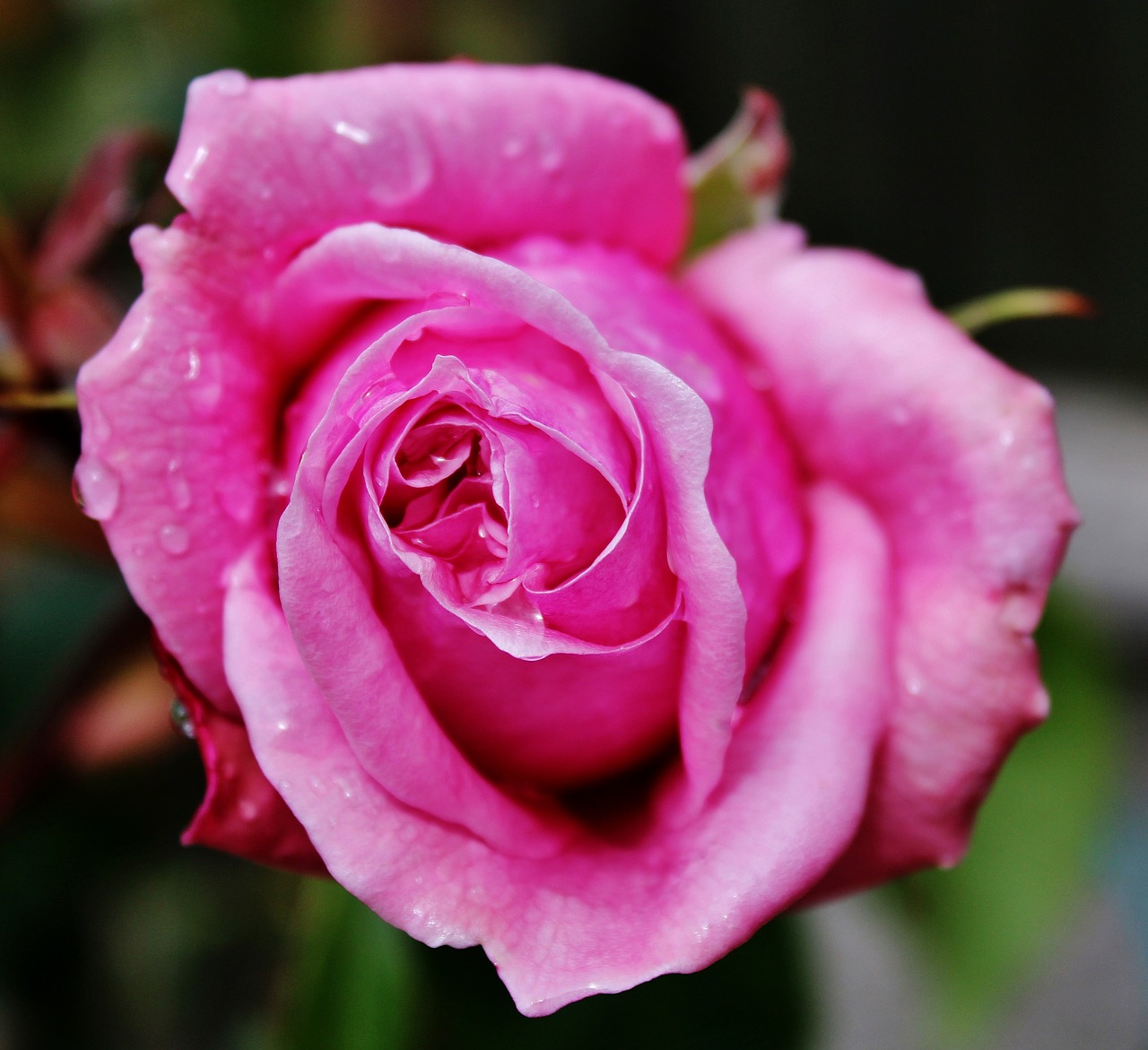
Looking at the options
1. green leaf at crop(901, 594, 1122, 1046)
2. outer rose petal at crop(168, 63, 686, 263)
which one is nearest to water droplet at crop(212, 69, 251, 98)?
outer rose petal at crop(168, 63, 686, 263)

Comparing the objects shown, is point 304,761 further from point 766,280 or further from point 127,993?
point 127,993

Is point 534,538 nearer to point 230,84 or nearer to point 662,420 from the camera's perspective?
point 662,420

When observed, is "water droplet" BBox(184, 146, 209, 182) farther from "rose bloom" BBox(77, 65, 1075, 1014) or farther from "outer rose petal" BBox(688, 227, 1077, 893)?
"outer rose petal" BBox(688, 227, 1077, 893)

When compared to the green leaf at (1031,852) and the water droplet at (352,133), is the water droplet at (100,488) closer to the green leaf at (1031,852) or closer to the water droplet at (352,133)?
the water droplet at (352,133)

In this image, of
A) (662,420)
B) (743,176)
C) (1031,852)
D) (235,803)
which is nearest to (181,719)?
(235,803)

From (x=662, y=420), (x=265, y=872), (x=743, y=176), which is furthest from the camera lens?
(x=265, y=872)

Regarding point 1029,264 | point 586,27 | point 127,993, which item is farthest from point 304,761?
point 1029,264
